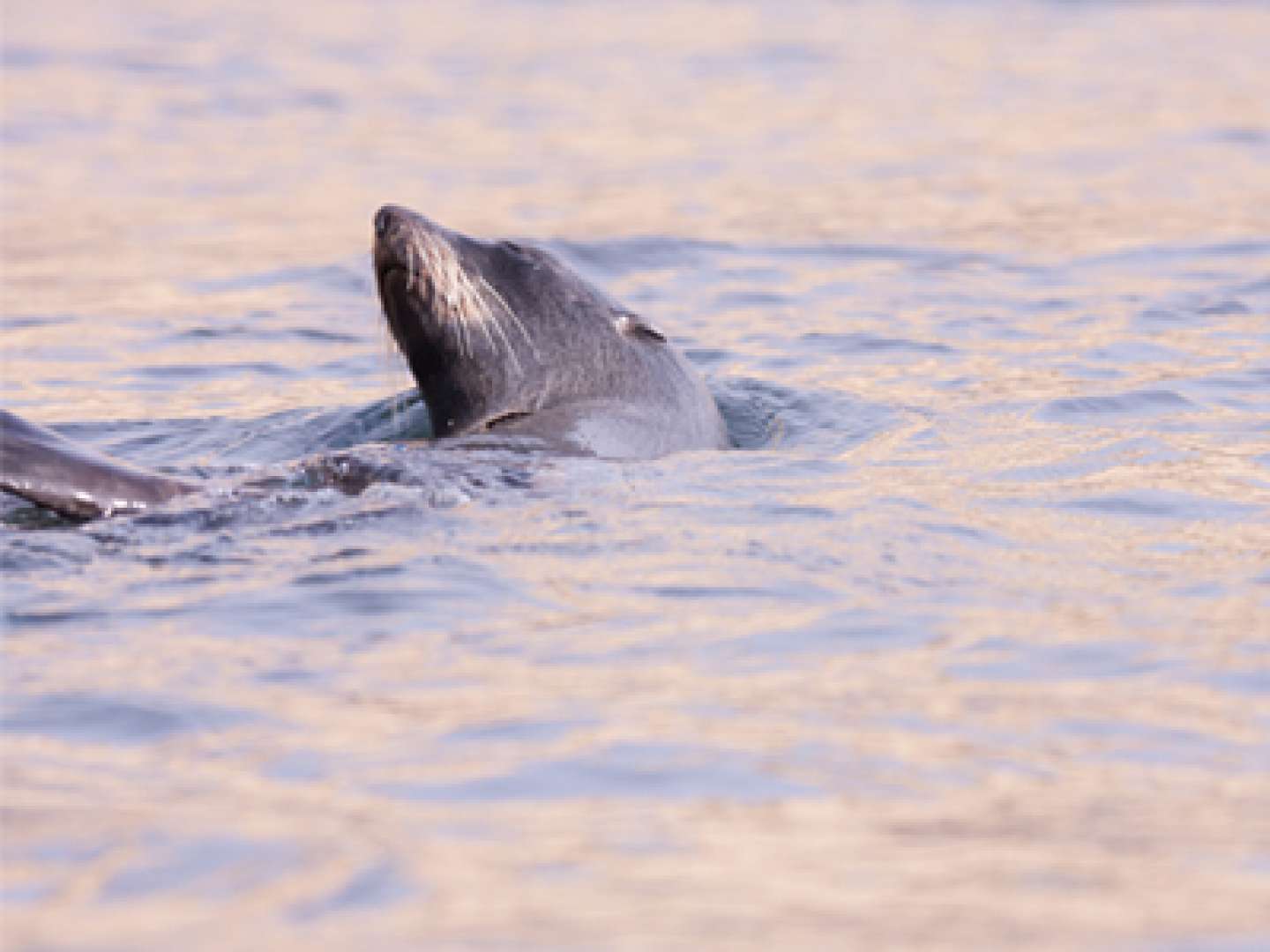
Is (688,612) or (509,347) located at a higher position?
(509,347)

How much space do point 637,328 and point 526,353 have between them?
450 mm

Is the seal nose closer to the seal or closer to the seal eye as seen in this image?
the seal

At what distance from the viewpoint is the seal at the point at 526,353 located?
24.2 ft

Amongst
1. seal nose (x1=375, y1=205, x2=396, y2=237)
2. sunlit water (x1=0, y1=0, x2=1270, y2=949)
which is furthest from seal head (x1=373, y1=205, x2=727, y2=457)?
sunlit water (x1=0, y1=0, x2=1270, y2=949)

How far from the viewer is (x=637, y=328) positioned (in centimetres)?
799

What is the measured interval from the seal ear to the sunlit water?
0.66 metres

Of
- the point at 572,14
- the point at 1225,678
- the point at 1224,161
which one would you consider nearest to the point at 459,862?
the point at 1225,678

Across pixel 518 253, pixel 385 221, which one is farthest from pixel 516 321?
pixel 385 221

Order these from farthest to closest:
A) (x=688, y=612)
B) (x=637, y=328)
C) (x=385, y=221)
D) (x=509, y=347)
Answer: (x=637, y=328) → (x=509, y=347) → (x=385, y=221) → (x=688, y=612)

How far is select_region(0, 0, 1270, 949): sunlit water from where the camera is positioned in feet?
12.7

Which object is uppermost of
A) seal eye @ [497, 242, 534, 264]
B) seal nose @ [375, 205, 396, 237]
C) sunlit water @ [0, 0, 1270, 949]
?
seal nose @ [375, 205, 396, 237]

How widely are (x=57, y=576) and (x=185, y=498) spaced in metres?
0.49

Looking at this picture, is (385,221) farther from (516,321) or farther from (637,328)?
(637,328)

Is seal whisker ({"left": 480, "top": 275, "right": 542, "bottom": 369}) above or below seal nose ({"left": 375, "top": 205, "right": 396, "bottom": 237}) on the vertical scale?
below
